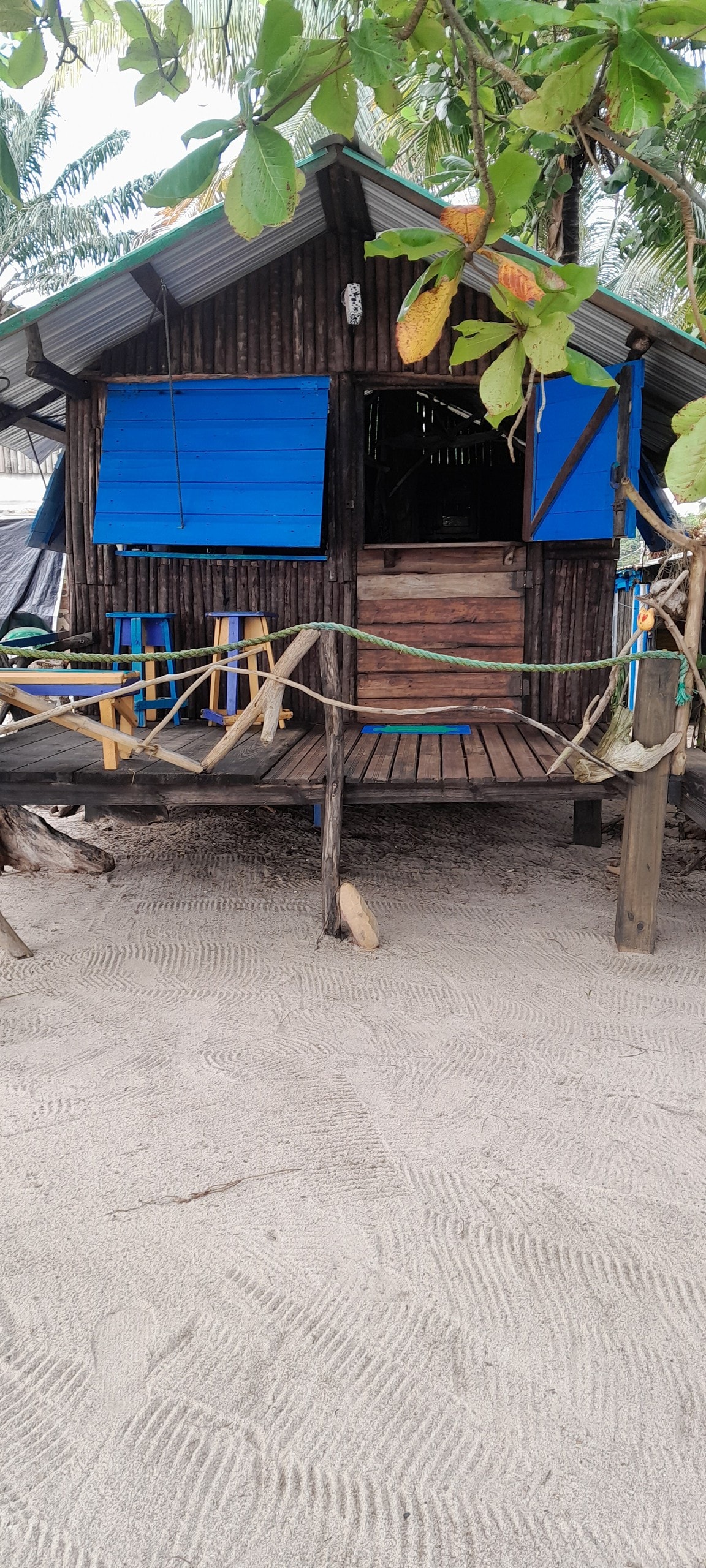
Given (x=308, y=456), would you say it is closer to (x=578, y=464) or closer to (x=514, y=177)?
(x=578, y=464)

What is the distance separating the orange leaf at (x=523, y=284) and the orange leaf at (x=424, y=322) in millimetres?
168

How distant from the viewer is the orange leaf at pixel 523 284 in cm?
165

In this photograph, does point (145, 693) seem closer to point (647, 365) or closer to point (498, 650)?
point (498, 650)

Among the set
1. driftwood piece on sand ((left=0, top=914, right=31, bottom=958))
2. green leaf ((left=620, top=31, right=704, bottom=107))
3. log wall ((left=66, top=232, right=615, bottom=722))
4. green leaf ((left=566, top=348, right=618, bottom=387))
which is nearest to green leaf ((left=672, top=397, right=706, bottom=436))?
green leaf ((left=566, top=348, right=618, bottom=387))

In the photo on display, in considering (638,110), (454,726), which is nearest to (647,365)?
(454,726)

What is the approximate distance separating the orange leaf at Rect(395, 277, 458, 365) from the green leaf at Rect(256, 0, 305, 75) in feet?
1.87

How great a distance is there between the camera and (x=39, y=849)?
5.91m

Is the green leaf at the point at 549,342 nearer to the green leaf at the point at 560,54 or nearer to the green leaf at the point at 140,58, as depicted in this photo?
the green leaf at the point at 560,54

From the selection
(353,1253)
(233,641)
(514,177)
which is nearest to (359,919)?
(353,1253)

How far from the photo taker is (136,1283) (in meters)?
2.43

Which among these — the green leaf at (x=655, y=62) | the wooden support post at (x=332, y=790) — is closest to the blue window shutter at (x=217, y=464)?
the wooden support post at (x=332, y=790)

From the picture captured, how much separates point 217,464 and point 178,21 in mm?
4931

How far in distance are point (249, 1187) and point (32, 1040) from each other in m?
1.37

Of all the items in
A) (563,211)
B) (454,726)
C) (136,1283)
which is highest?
(563,211)
